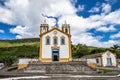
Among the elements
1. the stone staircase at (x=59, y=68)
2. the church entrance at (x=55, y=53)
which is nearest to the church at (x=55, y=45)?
the church entrance at (x=55, y=53)

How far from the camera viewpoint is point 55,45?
33.9 m

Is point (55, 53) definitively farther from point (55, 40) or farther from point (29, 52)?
point (29, 52)

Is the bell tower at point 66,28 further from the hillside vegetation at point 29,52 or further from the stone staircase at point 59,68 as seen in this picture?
the hillside vegetation at point 29,52

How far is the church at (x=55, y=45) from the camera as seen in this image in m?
33.3

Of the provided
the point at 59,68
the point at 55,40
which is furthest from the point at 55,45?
the point at 59,68

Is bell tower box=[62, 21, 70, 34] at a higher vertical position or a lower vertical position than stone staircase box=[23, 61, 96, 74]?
higher

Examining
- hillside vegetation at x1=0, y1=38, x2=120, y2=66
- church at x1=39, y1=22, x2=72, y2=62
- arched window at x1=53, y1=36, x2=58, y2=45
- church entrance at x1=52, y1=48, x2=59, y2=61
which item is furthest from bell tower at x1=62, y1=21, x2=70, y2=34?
hillside vegetation at x1=0, y1=38, x2=120, y2=66

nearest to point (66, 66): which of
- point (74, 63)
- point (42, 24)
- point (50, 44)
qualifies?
point (74, 63)

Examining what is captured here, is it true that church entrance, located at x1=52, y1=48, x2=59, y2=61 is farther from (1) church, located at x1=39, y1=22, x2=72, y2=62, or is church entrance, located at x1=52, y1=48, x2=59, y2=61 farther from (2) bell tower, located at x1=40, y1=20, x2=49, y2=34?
(2) bell tower, located at x1=40, y1=20, x2=49, y2=34

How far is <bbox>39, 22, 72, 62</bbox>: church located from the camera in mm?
33344

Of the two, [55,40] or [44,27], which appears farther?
[44,27]

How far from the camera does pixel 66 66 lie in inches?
1044

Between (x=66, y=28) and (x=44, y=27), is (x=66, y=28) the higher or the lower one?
the lower one

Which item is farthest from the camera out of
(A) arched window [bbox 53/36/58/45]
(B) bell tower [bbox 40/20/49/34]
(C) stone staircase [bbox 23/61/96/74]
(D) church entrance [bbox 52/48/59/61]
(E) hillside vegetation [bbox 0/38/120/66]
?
(E) hillside vegetation [bbox 0/38/120/66]
